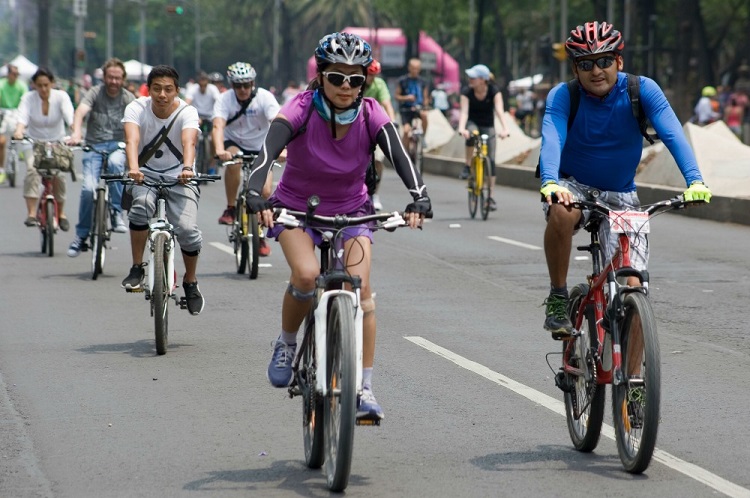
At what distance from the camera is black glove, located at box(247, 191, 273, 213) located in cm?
605

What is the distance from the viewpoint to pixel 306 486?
6.00 metres

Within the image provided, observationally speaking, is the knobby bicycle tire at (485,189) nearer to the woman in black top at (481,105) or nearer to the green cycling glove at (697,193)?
the woman in black top at (481,105)

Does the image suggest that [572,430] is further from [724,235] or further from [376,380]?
[724,235]

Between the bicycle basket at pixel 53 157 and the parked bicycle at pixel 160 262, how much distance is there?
17.2ft

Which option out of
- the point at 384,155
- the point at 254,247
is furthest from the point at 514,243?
the point at 384,155

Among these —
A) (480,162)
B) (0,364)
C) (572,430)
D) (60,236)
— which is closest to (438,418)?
(572,430)

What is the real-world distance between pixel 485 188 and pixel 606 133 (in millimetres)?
12699

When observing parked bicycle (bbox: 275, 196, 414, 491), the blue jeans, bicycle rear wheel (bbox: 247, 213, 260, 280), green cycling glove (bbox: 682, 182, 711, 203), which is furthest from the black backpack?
the blue jeans

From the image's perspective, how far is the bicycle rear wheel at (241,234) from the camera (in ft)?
44.0

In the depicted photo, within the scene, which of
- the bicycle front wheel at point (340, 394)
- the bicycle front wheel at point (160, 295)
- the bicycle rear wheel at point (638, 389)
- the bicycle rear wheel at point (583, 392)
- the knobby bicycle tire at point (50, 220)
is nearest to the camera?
the bicycle front wheel at point (340, 394)

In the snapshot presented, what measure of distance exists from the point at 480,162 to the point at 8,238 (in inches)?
229

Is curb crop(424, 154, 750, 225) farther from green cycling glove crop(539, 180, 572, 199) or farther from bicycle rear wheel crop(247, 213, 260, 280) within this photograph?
green cycling glove crop(539, 180, 572, 199)

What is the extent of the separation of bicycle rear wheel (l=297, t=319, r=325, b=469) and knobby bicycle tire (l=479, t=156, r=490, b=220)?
12991 millimetres

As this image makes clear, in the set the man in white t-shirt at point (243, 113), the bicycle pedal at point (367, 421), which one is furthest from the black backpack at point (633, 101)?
the man in white t-shirt at point (243, 113)
